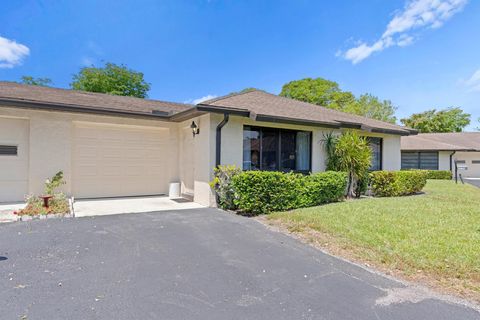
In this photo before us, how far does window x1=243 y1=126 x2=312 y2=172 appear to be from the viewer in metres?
9.05

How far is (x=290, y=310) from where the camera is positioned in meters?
2.79

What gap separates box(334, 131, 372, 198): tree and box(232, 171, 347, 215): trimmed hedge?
6.88ft

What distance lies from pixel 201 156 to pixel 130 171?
3204 mm

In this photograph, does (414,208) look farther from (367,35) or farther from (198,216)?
(367,35)

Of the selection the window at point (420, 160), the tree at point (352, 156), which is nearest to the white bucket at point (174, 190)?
the tree at point (352, 156)

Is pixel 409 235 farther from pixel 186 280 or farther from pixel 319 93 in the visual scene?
pixel 319 93

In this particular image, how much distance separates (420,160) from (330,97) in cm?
1440

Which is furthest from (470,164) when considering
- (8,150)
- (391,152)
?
(8,150)

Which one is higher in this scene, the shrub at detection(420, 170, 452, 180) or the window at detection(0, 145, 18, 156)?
the window at detection(0, 145, 18, 156)

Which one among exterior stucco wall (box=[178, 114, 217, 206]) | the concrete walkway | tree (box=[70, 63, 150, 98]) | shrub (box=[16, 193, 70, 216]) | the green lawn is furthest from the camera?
tree (box=[70, 63, 150, 98])

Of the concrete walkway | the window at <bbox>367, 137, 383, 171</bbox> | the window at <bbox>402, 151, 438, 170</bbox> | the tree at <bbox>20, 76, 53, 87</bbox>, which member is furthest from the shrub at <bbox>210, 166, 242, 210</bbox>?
the tree at <bbox>20, 76, 53, 87</bbox>

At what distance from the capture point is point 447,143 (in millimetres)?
26281

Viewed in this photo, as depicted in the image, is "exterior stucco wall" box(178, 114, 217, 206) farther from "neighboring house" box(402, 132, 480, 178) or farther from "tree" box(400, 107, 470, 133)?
"tree" box(400, 107, 470, 133)

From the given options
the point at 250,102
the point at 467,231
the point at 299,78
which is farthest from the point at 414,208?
the point at 299,78
